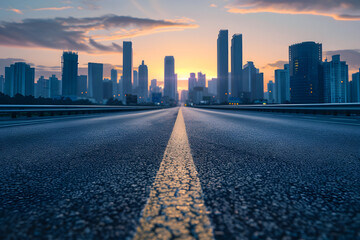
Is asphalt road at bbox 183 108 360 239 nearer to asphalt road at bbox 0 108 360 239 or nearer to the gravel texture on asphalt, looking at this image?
asphalt road at bbox 0 108 360 239

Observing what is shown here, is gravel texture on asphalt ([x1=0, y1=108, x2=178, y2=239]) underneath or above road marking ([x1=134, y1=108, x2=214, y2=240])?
underneath

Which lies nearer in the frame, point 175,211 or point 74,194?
point 175,211

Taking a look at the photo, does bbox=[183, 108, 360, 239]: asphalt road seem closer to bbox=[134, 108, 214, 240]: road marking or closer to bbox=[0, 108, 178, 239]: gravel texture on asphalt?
bbox=[134, 108, 214, 240]: road marking

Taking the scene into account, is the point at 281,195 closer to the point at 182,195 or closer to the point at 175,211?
the point at 182,195

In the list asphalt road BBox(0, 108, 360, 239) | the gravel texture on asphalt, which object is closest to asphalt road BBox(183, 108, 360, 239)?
asphalt road BBox(0, 108, 360, 239)

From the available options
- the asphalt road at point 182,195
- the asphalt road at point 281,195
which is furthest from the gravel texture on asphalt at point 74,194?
the asphalt road at point 281,195

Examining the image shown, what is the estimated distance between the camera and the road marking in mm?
1109

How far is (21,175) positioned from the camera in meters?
2.33

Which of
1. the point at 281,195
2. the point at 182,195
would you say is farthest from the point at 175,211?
the point at 281,195

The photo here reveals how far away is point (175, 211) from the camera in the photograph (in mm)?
1353

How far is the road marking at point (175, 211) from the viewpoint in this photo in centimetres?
111

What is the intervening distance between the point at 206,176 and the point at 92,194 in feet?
3.51

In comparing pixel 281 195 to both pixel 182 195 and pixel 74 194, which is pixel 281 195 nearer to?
pixel 182 195

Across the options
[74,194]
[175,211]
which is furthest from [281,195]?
[74,194]
